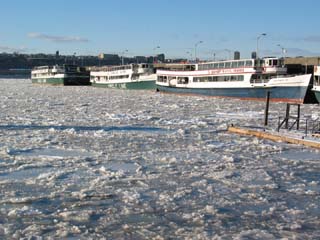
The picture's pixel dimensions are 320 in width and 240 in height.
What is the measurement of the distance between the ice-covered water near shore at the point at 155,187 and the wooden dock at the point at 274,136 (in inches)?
25.0

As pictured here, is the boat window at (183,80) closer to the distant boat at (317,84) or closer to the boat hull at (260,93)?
the boat hull at (260,93)

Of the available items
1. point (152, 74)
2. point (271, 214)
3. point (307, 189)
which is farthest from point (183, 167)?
point (152, 74)

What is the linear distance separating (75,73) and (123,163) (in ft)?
345

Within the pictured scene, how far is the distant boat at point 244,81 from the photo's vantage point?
5525cm

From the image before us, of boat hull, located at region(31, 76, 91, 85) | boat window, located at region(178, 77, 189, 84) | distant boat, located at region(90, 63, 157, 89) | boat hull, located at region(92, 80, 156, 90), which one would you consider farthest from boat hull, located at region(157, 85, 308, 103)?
boat hull, located at region(31, 76, 91, 85)

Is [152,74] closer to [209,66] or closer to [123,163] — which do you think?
[209,66]

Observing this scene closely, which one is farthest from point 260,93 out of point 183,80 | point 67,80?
point 67,80

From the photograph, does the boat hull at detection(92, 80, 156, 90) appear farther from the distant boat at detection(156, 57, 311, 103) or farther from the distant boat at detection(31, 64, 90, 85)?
the distant boat at detection(31, 64, 90, 85)

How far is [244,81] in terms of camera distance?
60688mm


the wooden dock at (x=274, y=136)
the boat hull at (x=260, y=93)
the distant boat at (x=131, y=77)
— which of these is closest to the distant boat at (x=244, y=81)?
the boat hull at (x=260, y=93)

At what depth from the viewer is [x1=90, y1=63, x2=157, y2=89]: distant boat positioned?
286 ft

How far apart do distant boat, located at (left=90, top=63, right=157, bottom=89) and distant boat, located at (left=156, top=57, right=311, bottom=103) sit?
11.6 m

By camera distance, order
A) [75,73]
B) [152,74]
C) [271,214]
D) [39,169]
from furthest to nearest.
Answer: [75,73] → [152,74] → [39,169] → [271,214]

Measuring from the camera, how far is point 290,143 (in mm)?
22016
